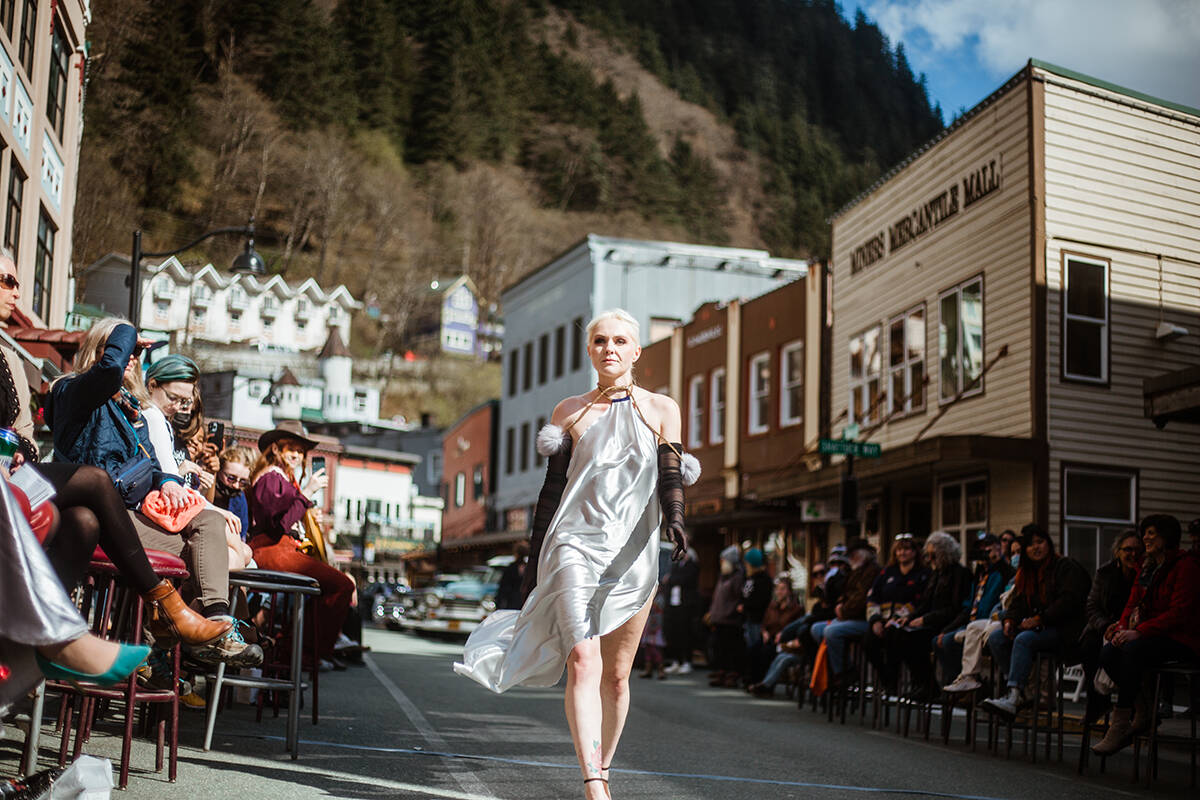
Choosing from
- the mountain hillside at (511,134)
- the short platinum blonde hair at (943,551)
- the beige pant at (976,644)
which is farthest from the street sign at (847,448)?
the mountain hillside at (511,134)

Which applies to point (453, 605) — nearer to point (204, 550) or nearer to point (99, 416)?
point (204, 550)

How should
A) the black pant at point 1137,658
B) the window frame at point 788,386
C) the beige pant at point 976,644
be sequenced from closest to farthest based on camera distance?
the black pant at point 1137,658
the beige pant at point 976,644
the window frame at point 788,386

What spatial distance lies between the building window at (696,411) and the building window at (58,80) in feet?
55.8

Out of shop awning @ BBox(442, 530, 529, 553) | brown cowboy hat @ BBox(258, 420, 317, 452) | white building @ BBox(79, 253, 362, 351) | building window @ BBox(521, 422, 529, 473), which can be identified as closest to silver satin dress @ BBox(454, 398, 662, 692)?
brown cowboy hat @ BBox(258, 420, 317, 452)

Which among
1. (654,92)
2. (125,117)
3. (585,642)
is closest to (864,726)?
(585,642)

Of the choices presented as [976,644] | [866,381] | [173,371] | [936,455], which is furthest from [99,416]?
[866,381]

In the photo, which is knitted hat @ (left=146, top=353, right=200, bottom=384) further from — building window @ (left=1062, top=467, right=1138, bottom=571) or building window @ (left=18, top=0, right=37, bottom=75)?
building window @ (left=1062, top=467, right=1138, bottom=571)

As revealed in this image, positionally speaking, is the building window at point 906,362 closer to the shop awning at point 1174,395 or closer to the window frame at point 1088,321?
the window frame at point 1088,321

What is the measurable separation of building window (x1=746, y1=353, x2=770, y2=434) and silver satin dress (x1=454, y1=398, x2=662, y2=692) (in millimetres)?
24941

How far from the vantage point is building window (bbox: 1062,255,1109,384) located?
20125mm

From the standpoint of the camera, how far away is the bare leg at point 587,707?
5371 millimetres

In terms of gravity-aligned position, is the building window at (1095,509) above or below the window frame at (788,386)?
below

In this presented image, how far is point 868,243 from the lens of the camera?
26156 millimetres

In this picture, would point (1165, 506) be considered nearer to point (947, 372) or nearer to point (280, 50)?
point (947, 372)
